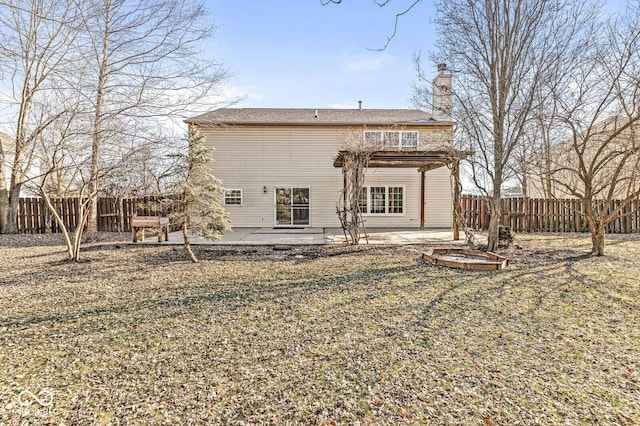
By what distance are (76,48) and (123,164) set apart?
2.45m

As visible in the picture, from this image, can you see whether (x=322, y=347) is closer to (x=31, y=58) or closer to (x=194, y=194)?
(x=194, y=194)

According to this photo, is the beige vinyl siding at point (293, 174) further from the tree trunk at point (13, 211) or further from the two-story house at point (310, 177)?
the tree trunk at point (13, 211)

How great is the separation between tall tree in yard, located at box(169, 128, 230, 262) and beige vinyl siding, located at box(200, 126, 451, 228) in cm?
713

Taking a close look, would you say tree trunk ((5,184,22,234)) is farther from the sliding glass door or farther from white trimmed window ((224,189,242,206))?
the sliding glass door

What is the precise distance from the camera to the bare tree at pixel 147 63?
665cm

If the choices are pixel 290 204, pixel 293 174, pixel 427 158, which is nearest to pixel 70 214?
pixel 290 204

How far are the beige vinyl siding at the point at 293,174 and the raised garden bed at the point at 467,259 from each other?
682cm

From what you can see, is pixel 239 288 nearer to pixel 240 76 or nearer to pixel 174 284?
pixel 174 284

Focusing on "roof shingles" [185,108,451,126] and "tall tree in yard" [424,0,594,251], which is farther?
"roof shingles" [185,108,451,126]

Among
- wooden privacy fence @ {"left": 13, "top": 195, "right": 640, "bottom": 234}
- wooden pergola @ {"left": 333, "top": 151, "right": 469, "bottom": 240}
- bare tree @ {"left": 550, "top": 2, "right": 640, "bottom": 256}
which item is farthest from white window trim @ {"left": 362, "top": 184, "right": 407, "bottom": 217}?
bare tree @ {"left": 550, "top": 2, "right": 640, "bottom": 256}

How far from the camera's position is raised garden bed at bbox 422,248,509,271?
6477 mm

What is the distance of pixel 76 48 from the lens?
22.0 ft

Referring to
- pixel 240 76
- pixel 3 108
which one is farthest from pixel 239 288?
pixel 3 108

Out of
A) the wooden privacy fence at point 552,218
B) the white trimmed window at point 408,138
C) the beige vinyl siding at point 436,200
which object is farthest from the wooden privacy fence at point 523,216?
the white trimmed window at point 408,138
